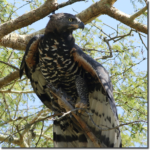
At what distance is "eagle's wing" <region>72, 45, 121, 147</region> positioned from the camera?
11.5ft

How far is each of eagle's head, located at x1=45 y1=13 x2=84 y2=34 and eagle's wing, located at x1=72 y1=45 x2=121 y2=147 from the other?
35 centimetres

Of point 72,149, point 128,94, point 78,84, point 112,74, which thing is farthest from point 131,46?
point 72,149

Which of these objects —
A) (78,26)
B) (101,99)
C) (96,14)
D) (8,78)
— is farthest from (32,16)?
(101,99)

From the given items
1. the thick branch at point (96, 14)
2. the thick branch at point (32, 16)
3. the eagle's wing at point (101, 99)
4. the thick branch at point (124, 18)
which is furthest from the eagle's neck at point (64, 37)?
the thick branch at point (124, 18)

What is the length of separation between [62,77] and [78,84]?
314 millimetres

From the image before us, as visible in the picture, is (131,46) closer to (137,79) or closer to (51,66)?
(137,79)

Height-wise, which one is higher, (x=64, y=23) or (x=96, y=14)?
(x=96, y=14)

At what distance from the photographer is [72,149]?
149 inches

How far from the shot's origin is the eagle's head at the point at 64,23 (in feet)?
13.1

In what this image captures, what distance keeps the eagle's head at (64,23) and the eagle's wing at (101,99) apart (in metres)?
0.35

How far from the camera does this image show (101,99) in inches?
156

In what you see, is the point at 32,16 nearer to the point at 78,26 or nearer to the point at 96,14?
the point at 78,26

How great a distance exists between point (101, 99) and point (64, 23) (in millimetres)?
1370

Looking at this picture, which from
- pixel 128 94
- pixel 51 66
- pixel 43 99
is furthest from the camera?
pixel 128 94
